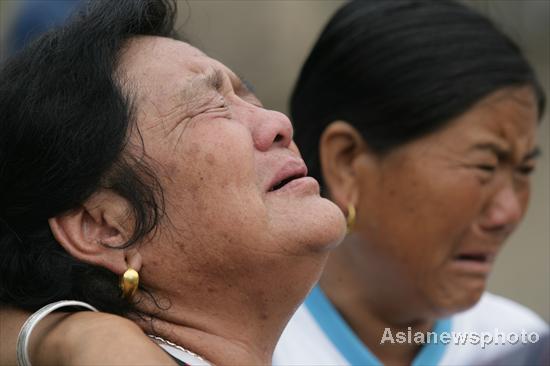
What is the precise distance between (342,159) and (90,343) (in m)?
1.41

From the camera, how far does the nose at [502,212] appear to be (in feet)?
10.2

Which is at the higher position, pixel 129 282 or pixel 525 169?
pixel 129 282

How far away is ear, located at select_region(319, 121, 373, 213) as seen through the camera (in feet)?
10.4

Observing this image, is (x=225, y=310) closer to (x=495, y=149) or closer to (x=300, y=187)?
(x=300, y=187)

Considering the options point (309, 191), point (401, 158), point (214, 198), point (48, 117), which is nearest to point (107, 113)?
point (48, 117)

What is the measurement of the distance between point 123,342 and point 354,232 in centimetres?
133

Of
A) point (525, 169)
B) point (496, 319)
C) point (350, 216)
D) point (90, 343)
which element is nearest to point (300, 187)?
point (90, 343)

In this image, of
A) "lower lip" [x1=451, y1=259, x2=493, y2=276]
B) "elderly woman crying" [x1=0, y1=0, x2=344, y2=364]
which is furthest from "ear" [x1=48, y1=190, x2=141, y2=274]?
"lower lip" [x1=451, y1=259, x2=493, y2=276]

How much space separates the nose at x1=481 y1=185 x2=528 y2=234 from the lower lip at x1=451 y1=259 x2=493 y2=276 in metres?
0.10

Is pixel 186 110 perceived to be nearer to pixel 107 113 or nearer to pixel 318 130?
pixel 107 113

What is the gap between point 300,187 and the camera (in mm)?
2242

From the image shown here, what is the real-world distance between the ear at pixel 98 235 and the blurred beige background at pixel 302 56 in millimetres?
3287

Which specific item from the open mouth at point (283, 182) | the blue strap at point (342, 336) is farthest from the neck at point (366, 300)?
the open mouth at point (283, 182)

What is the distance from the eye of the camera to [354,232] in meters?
3.18
